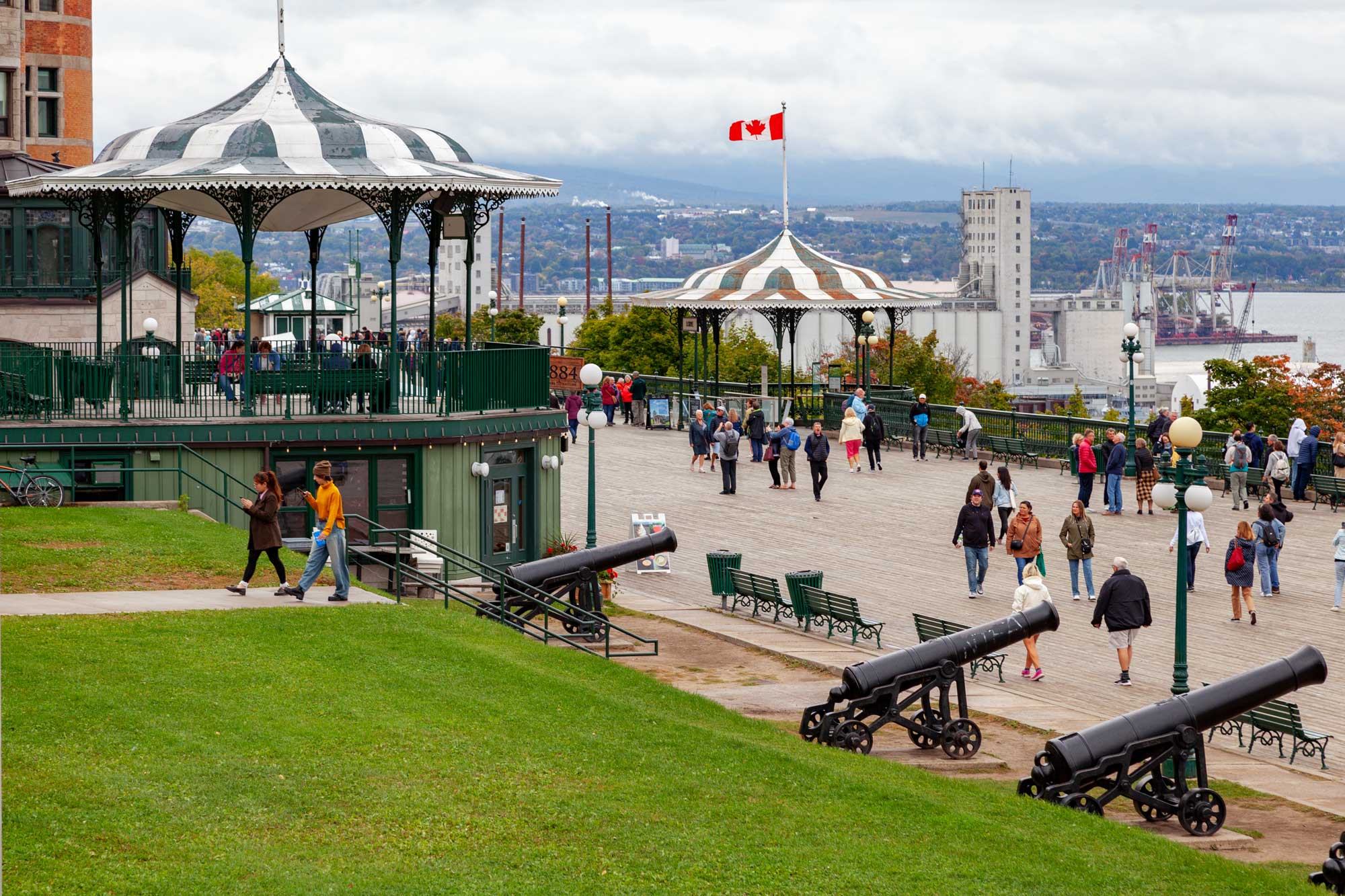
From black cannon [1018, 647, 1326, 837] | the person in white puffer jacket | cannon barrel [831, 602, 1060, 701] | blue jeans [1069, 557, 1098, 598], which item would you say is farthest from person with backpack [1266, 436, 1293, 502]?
black cannon [1018, 647, 1326, 837]

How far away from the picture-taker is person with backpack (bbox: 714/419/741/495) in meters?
33.9

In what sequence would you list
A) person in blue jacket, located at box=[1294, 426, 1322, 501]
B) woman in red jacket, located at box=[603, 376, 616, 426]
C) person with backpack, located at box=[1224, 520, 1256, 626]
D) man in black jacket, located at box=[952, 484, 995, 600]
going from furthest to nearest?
1. woman in red jacket, located at box=[603, 376, 616, 426]
2. person in blue jacket, located at box=[1294, 426, 1322, 501]
3. man in black jacket, located at box=[952, 484, 995, 600]
4. person with backpack, located at box=[1224, 520, 1256, 626]

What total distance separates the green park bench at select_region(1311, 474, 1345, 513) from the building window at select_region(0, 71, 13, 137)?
36.9 m

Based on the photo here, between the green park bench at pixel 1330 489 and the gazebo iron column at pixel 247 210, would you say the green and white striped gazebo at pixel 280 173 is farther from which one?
the green park bench at pixel 1330 489

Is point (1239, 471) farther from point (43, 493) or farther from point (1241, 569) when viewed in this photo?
point (43, 493)

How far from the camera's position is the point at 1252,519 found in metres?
30.4

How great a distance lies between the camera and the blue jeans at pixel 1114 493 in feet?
104

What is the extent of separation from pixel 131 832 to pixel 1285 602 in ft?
59.5

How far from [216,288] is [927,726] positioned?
85.0m

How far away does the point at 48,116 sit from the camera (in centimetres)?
5944

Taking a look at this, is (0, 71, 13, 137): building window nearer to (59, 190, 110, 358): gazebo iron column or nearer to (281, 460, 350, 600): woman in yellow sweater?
(59, 190, 110, 358): gazebo iron column

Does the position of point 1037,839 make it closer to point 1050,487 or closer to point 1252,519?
point 1252,519

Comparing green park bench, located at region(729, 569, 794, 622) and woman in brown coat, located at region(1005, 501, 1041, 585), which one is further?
green park bench, located at region(729, 569, 794, 622)

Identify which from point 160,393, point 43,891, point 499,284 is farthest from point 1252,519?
point 499,284
